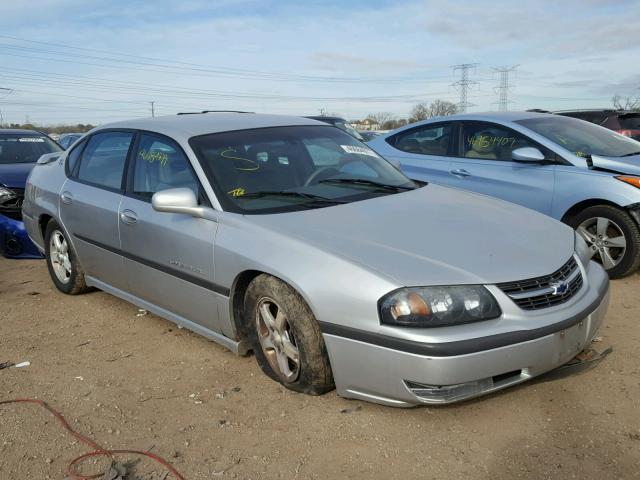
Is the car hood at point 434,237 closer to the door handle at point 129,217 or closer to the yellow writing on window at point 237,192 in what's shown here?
the yellow writing on window at point 237,192

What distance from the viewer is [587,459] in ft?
8.80

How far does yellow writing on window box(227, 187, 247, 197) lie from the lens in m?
3.64

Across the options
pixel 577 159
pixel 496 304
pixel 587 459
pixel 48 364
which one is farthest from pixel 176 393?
pixel 577 159

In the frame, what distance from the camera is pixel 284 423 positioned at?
3.07 meters

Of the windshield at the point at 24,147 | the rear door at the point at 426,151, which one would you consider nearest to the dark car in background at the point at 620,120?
the rear door at the point at 426,151

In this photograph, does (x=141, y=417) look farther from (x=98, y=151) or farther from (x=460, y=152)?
(x=460, y=152)

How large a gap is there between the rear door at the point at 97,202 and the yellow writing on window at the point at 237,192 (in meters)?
1.08

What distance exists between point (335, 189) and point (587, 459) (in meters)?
Answer: 2.06

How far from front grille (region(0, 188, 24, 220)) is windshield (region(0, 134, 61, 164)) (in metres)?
1.32

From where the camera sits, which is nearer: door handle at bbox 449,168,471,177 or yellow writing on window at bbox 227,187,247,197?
yellow writing on window at bbox 227,187,247,197

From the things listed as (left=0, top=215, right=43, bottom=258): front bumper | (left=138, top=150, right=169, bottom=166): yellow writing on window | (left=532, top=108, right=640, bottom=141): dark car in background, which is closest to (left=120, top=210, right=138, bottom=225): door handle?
(left=138, top=150, right=169, bottom=166): yellow writing on window

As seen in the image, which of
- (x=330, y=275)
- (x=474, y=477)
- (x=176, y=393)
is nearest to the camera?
(x=474, y=477)

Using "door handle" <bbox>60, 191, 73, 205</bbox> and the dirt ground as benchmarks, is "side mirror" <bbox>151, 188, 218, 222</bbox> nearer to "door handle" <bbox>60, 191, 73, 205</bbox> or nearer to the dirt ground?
the dirt ground

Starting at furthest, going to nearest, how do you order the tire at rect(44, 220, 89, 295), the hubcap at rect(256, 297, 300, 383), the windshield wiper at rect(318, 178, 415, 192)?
the tire at rect(44, 220, 89, 295), the windshield wiper at rect(318, 178, 415, 192), the hubcap at rect(256, 297, 300, 383)
